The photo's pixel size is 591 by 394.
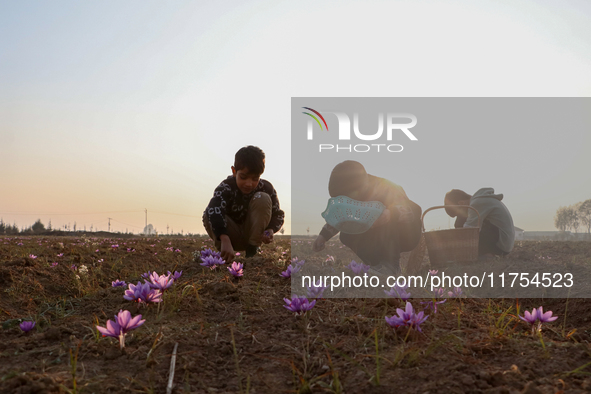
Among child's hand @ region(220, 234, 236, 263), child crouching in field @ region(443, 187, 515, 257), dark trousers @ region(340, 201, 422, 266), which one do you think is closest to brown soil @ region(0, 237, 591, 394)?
child's hand @ region(220, 234, 236, 263)

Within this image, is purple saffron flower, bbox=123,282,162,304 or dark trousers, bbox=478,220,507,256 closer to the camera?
purple saffron flower, bbox=123,282,162,304

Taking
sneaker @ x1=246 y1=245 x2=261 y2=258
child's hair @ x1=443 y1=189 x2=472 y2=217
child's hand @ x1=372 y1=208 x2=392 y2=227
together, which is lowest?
sneaker @ x1=246 y1=245 x2=261 y2=258

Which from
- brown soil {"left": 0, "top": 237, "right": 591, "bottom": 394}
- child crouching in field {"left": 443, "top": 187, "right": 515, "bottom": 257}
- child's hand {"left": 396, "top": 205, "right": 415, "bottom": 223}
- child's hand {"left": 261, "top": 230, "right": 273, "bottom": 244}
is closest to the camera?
brown soil {"left": 0, "top": 237, "right": 591, "bottom": 394}

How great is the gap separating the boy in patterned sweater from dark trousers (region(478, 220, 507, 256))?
10.9ft

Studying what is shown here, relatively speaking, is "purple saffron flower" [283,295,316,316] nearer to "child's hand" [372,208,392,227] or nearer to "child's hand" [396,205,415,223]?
"child's hand" [372,208,392,227]

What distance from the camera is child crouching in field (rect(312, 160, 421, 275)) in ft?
14.8

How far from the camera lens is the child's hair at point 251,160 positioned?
4098 millimetres

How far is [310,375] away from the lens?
1.49 meters

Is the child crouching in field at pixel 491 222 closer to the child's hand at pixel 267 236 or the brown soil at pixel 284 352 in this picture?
the child's hand at pixel 267 236

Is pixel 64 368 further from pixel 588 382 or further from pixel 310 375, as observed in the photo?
pixel 588 382

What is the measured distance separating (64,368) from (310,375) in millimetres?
995

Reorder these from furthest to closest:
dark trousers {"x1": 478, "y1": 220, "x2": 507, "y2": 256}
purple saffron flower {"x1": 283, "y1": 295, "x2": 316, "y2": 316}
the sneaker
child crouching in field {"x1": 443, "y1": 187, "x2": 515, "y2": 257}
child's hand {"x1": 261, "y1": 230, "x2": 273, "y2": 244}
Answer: dark trousers {"x1": 478, "y1": 220, "x2": 507, "y2": 256} → child crouching in field {"x1": 443, "y1": 187, "x2": 515, "y2": 257} → the sneaker → child's hand {"x1": 261, "y1": 230, "x2": 273, "y2": 244} → purple saffron flower {"x1": 283, "y1": 295, "x2": 316, "y2": 316}

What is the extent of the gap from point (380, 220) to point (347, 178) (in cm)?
64

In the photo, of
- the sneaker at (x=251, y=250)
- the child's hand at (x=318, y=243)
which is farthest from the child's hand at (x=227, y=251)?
the sneaker at (x=251, y=250)
